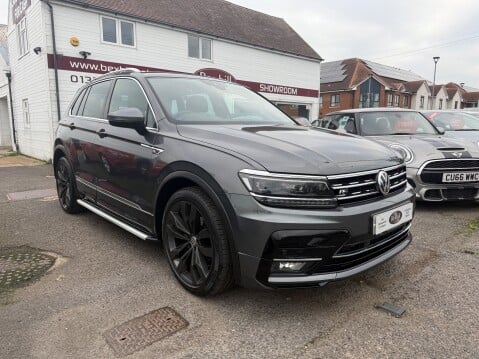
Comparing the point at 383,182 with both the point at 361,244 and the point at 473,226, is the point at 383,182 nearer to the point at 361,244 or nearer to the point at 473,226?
the point at 361,244

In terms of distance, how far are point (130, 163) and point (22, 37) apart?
14.0 metres

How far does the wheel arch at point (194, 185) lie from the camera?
235cm

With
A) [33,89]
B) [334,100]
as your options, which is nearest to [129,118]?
[33,89]

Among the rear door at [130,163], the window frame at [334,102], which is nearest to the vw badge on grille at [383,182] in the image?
the rear door at [130,163]

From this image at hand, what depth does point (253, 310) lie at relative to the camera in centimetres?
264

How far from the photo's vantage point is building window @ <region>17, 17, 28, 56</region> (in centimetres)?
1348

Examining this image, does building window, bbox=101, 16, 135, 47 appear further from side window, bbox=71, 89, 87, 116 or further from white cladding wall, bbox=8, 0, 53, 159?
side window, bbox=71, 89, 87, 116

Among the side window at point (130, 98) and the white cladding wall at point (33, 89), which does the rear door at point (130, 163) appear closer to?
the side window at point (130, 98)

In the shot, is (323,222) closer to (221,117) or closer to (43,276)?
(221,117)

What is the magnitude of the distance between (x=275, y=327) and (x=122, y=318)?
105 cm

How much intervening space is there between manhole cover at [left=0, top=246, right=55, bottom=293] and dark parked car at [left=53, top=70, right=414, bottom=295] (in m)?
0.76

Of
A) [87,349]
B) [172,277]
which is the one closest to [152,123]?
[172,277]

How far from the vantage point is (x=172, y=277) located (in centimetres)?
314

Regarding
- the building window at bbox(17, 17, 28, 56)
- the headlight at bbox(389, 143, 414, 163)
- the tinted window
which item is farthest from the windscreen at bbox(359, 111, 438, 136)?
the building window at bbox(17, 17, 28, 56)
